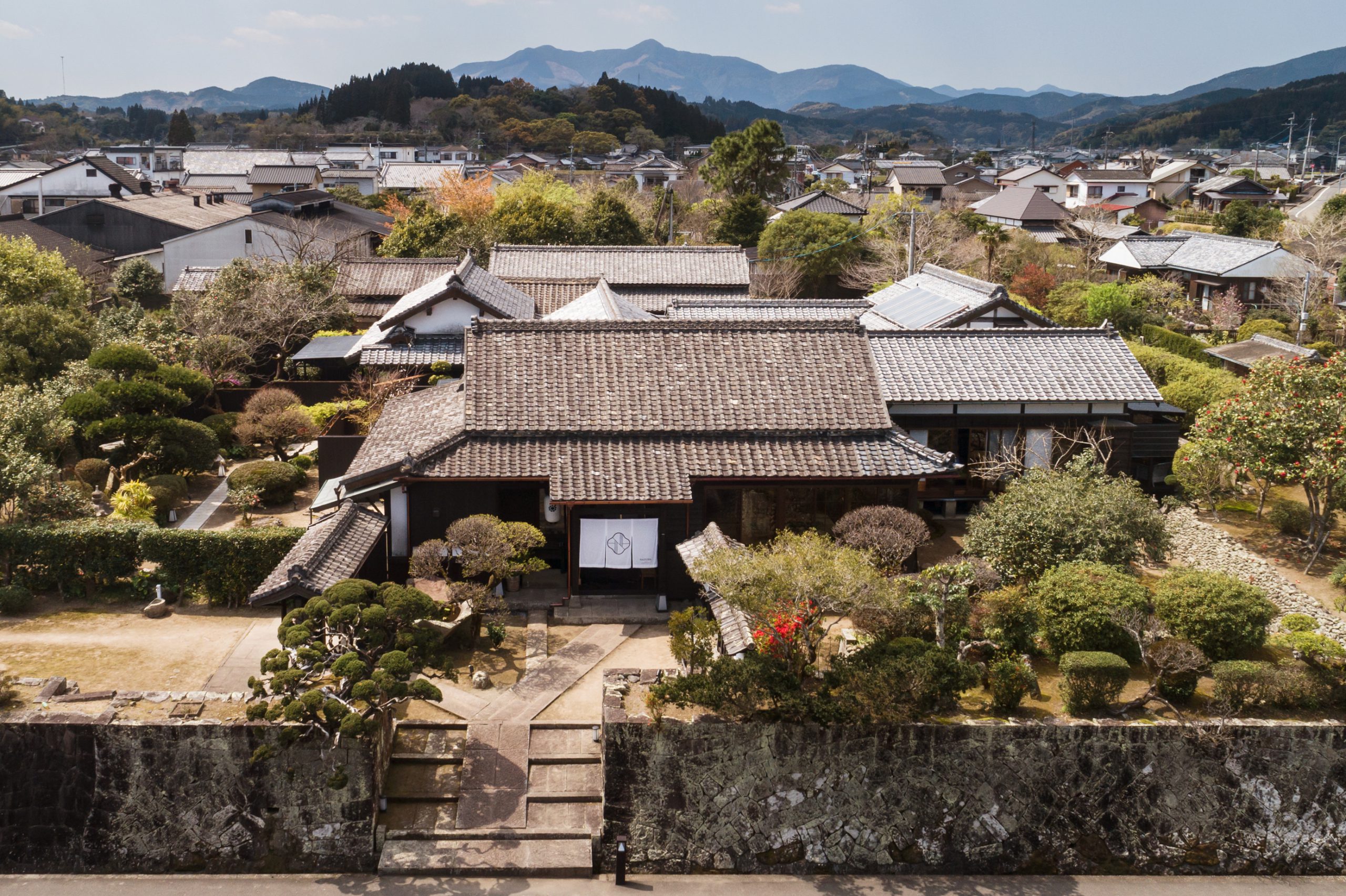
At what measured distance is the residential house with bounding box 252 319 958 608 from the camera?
62.6ft

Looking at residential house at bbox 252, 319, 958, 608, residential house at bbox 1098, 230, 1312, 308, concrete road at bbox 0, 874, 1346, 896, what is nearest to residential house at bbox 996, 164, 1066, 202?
residential house at bbox 1098, 230, 1312, 308

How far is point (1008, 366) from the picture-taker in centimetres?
2408

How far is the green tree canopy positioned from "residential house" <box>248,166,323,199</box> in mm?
36633

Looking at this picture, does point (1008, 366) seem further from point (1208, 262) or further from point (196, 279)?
point (196, 279)

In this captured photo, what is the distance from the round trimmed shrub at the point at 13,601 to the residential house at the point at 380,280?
70.6ft

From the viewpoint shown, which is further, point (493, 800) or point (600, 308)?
point (600, 308)

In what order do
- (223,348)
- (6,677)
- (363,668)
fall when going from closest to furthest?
(363,668) → (6,677) → (223,348)

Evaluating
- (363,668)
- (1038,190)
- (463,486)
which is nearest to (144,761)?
(363,668)

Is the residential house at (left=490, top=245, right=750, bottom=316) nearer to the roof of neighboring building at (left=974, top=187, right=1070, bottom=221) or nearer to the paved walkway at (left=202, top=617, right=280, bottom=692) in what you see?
the paved walkway at (left=202, top=617, right=280, bottom=692)

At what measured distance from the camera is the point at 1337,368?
2003 cm

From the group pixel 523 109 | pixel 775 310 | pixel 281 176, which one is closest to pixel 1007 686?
pixel 775 310

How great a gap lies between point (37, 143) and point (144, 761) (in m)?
153

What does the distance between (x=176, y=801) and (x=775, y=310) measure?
23004 millimetres

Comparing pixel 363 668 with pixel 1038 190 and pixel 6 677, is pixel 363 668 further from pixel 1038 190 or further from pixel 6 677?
pixel 1038 190
